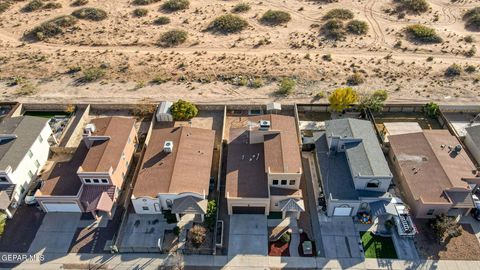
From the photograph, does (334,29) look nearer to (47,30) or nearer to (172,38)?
(172,38)

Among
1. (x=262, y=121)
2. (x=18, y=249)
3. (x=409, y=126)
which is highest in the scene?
(x=262, y=121)

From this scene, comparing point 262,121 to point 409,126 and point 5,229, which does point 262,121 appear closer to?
point 409,126

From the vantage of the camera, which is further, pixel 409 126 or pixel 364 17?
pixel 364 17

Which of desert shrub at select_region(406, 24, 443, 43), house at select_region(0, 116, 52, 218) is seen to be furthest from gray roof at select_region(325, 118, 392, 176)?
house at select_region(0, 116, 52, 218)

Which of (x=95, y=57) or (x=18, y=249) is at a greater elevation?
(x=95, y=57)

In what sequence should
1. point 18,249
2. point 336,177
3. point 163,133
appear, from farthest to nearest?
point 163,133 → point 336,177 → point 18,249

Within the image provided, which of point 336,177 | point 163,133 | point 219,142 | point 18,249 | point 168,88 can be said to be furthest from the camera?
point 168,88

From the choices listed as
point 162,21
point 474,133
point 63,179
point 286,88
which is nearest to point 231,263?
point 63,179

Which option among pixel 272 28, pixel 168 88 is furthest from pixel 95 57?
pixel 272 28
